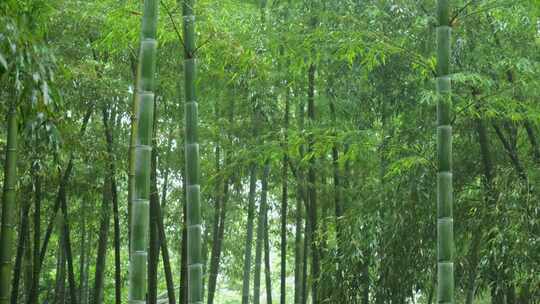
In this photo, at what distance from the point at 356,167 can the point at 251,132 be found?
126 cm

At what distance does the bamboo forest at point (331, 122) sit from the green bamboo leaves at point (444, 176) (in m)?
0.01

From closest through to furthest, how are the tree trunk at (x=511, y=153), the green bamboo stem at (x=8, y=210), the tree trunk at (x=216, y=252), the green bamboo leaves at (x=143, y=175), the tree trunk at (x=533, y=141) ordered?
the green bamboo leaves at (x=143, y=175) < the green bamboo stem at (x=8, y=210) < the tree trunk at (x=511, y=153) < the tree trunk at (x=533, y=141) < the tree trunk at (x=216, y=252)

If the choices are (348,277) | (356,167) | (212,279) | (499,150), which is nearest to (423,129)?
(499,150)

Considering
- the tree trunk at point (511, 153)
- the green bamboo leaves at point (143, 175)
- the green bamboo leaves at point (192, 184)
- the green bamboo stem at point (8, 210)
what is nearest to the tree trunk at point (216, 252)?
the green bamboo stem at point (8, 210)

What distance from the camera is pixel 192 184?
4.49 metres

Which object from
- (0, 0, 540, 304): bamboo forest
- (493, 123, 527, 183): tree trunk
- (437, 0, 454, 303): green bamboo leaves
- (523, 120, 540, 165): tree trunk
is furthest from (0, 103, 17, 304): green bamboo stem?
(523, 120, 540, 165): tree trunk

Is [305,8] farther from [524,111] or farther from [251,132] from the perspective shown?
[524,111]

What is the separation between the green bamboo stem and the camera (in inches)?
215

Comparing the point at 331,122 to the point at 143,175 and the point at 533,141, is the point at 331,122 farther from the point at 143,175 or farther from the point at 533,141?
the point at 143,175

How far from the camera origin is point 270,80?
7484 mm

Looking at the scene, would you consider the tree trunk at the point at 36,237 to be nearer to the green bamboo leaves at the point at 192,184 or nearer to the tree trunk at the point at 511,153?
the green bamboo leaves at the point at 192,184

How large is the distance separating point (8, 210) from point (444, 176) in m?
3.21

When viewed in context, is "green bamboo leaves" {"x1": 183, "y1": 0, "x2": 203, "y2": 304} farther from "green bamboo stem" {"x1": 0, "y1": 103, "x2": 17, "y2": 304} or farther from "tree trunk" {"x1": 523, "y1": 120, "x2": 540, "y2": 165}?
"tree trunk" {"x1": 523, "y1": 120, "x2": 540, "y2": 165}

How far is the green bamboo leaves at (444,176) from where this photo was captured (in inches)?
167
